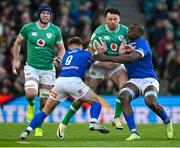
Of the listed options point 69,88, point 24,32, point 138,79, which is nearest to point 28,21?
point 24,32

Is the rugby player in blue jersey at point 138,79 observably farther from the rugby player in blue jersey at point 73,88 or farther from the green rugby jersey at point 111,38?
the green rugby jersey at point 111,38

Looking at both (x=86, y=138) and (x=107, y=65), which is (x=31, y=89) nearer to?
(x=107, y=65)

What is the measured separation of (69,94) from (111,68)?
6.47 feet

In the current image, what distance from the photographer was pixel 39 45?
18.8m

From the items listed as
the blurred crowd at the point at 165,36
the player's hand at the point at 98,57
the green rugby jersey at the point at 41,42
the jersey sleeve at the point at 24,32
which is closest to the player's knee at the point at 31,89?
the green rugby jersey at the point at 41,42

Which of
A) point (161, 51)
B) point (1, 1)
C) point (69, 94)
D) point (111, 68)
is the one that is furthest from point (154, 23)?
point (69, 94)

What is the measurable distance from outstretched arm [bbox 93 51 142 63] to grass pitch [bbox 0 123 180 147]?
1.54m

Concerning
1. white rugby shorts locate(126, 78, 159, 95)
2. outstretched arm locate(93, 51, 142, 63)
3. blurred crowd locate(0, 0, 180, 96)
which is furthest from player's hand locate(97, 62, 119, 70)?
blurred crowd locate(0, 0, 180, 96)

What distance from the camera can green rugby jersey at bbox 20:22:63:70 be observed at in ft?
61.7

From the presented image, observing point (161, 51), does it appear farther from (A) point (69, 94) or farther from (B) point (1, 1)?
(A) point (69, 94)

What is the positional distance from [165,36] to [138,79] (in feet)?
36.8

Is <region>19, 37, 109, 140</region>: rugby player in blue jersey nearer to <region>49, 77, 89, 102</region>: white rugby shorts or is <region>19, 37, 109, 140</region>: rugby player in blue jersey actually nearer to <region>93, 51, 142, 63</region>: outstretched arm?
<region>49, 77, 89, 102</region>: white rugby shorts

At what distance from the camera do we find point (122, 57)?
55.0 ft

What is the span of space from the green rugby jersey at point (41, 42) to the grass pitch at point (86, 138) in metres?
1.57
